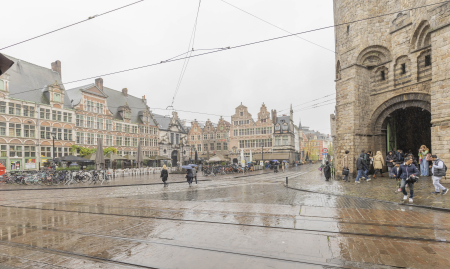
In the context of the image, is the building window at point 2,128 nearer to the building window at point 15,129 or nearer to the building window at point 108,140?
the building window at point 15,129

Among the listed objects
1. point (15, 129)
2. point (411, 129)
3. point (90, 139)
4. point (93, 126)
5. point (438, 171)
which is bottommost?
point (438, 171)

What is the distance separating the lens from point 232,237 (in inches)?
207

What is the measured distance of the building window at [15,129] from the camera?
96.4 ft

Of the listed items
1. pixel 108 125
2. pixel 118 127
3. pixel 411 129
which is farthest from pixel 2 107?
pixel 411 129

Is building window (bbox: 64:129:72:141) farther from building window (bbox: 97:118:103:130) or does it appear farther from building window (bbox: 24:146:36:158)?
building window (bbox: 97:118:103:130)

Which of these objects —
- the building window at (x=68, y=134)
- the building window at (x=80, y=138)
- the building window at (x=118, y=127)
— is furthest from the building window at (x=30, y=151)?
the building window at (x=118, y=127)

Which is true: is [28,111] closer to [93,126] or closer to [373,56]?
[93,126]

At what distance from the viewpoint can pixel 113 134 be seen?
4247cm

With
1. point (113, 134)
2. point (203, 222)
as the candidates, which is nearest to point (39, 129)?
point (113, 134)

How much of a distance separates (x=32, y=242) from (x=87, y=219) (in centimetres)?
195

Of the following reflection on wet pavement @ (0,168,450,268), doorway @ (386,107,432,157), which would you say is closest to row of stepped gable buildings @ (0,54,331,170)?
reflection on wet pavement @ (0,168,450,268)

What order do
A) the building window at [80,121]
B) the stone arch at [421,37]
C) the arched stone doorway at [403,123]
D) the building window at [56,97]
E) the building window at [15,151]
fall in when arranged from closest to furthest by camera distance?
the stone arch at [421,37] < the arched stone doorway at [403,123] < the building window at [15,151] < the building window at [56,97] < the building window at [80,121]

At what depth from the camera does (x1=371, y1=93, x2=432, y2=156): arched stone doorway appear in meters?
16.0

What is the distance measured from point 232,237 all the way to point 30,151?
112ft
